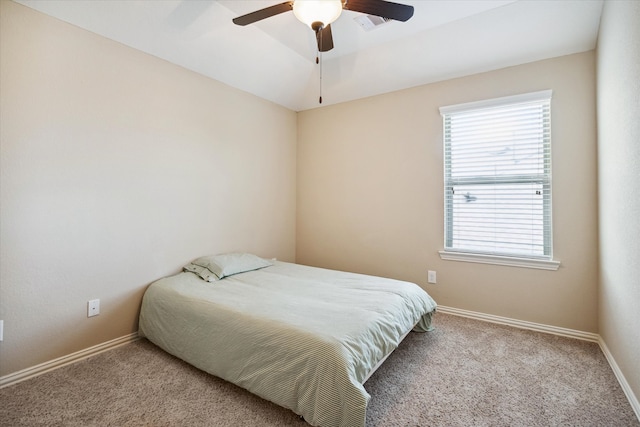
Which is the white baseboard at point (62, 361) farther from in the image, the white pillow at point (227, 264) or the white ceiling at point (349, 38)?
the white ceiling at point (349, 38)

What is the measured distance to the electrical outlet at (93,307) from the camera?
87.3 inches

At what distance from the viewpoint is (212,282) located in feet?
8.33

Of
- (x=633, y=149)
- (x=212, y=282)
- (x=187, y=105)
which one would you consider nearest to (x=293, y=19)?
(x=187, y=105)

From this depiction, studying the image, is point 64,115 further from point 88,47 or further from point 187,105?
point 187,105

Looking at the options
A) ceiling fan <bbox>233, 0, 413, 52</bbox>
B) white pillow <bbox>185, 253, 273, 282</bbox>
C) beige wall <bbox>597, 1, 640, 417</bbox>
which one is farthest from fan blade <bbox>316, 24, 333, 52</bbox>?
white pillow <bbox>185, 253, 273, 282</bbox>

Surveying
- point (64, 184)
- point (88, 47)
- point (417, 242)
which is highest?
point (88, 47)

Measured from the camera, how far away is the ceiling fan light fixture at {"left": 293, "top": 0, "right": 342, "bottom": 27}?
5.08 ft

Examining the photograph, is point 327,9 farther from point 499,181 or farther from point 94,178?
point 499,181

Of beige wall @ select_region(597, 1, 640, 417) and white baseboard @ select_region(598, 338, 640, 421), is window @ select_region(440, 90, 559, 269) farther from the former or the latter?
white baseboard @ select_region(598, 338, 640, 421)

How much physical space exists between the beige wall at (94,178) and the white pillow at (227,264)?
0.21 metres

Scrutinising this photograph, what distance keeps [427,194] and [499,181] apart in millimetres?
665

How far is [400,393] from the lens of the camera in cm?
179

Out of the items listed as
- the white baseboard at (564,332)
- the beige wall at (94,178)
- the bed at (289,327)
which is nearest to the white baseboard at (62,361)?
the beige wall at (94,178)

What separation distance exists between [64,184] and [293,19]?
223cm
